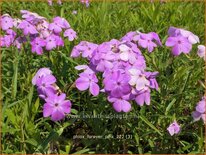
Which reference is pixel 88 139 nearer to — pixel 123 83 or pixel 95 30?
pixel 123 83

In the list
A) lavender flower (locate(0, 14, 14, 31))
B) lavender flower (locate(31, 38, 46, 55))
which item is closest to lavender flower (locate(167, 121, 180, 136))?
lavender flower (locate(31, 38, 46, 55))

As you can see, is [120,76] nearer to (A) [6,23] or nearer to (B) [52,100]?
(B) [52,100]

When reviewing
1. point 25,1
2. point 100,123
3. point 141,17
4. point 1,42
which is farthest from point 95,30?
point 25,1

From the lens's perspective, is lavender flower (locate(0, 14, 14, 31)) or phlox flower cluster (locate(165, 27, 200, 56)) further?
lavender flower (locate(0, 14, 14, 31))

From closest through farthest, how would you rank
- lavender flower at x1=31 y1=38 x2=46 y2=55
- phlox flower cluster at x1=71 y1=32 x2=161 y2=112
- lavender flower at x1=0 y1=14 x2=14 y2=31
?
1. phlox flower cluster at x1=71 y1=32 x2=161 y2=112
2. lavender flower at x1=31 y1=38 x2=46 y2=55
3. lavender flower at x1=0 y1=14 x2=14 y2=31

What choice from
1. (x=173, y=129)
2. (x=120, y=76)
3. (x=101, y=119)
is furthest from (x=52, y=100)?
(x=173, y=129)

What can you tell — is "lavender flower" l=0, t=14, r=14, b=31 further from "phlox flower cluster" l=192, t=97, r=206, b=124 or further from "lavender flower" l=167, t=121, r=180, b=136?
"phlox flower cluster" l=192, t=97, r=206, b=124

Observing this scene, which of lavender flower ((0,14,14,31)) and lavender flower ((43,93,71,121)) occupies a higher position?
lavender flower ((0,14,14,31))

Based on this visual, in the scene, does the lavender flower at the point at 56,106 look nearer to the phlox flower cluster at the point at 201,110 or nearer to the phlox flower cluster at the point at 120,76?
the phlox flower cluster at the point at 120,76

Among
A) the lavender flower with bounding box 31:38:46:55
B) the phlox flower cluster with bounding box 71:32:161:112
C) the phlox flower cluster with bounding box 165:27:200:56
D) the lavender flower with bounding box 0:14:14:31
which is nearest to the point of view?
the phlox flower cluster with bounding box 71:32:161:112
